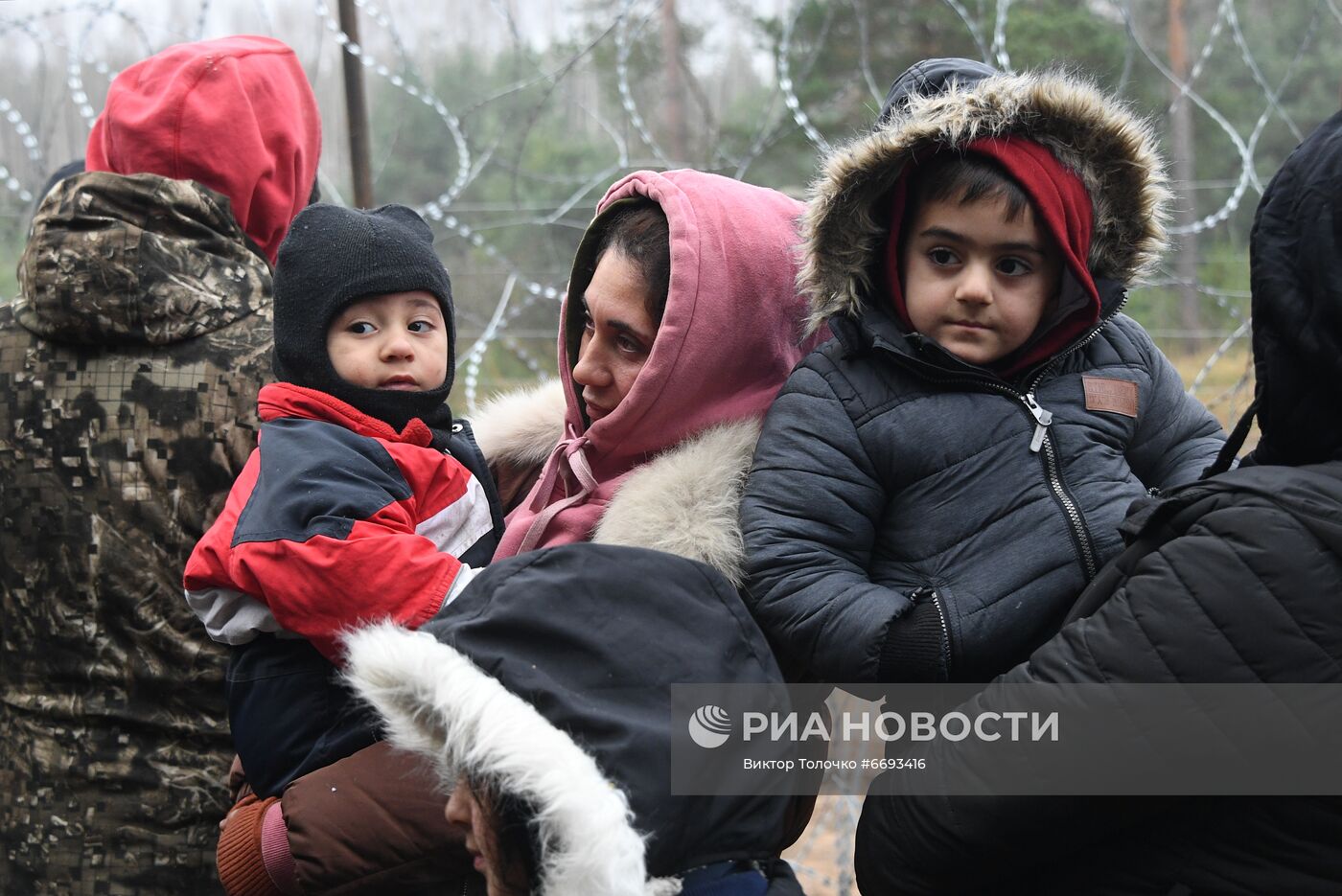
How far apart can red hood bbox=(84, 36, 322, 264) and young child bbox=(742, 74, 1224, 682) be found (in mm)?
1293

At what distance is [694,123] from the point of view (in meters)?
11.0

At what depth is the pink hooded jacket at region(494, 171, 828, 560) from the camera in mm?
1782

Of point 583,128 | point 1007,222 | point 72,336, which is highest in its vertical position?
point 1007,222

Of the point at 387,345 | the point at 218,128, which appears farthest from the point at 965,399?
the point at 218,128

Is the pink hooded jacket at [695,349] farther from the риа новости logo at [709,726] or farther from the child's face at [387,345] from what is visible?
the риа новости logo at [709,726]

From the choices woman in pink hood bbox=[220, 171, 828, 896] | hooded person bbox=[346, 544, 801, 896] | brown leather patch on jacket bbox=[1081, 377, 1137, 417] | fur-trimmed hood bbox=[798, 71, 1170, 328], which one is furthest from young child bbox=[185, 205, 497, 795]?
brown leather patch on jacket bbox=[1081, 377, 1137, 417]

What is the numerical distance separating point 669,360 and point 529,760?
0.71m

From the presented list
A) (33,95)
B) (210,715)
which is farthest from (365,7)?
(33,95)

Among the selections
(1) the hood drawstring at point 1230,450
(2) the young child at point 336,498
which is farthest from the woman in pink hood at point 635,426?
(1) the hood drawstring at point 1230,450

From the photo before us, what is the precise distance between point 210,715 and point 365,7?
8.57ft

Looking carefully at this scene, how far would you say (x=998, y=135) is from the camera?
170cm

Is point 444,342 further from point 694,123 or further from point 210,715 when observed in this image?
point 694,123

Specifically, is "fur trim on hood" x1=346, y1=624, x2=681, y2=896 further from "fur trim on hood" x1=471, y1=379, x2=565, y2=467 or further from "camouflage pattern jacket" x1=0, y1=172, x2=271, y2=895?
"camouflage pattern jacket" x1=0, y1=172, x2=271, y2=895

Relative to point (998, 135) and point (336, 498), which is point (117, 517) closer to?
point (336, 498)
